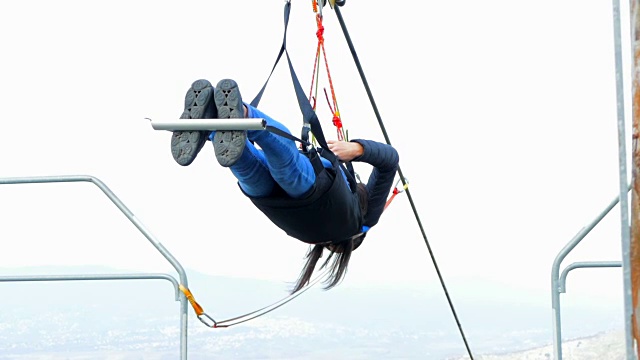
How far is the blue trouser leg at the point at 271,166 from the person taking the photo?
9.92 feet

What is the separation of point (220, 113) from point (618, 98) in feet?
4.76

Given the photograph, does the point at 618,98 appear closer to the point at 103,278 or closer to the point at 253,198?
the point at 253,198

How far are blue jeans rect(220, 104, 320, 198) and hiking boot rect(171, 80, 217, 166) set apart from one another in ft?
0.62

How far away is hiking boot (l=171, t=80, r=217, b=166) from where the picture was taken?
2.81 metres

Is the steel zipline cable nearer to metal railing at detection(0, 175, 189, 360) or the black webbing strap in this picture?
the black webbing strap

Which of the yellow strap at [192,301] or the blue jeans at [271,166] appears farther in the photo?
the yellow strap at [192,301]

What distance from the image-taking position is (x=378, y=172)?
387cm

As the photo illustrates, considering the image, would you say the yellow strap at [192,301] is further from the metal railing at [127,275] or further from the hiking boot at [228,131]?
the hiking boot at [228,131]

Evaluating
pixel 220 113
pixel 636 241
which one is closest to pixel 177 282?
pixel 220 113

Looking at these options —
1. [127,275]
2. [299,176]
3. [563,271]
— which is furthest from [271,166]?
[563,271]

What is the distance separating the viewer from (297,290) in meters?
3.87

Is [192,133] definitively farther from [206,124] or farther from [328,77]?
[328,77]

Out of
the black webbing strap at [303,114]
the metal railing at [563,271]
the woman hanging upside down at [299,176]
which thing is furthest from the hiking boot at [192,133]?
the metal railing at [563,271]

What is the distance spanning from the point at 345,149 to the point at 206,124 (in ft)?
3.19
